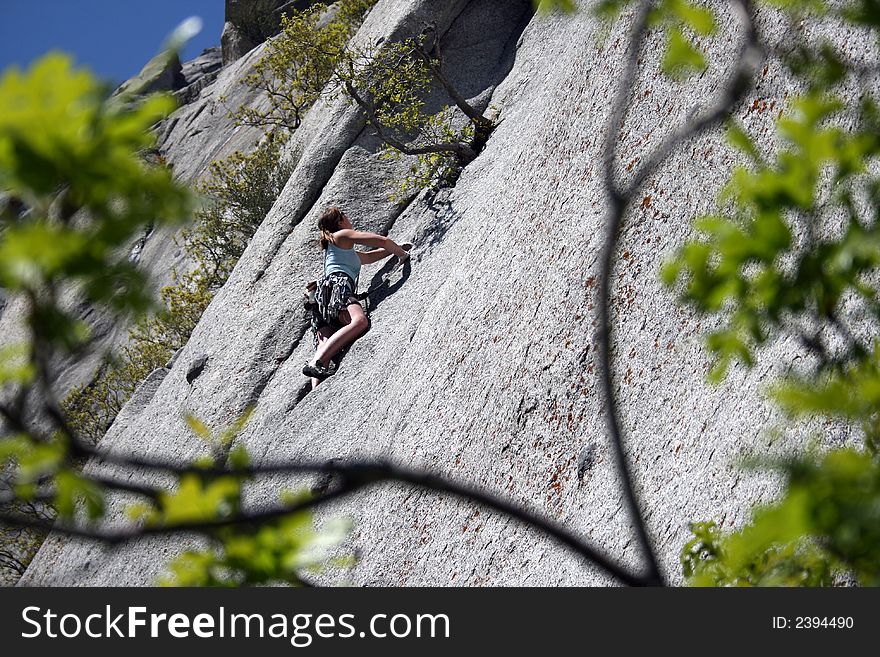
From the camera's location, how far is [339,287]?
966 centimetres

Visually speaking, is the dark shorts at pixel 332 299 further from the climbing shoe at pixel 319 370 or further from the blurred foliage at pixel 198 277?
the blurred foliage at pixel 198 277

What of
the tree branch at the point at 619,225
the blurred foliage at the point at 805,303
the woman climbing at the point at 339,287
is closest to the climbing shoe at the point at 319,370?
the woman climbing at the point at 339,287

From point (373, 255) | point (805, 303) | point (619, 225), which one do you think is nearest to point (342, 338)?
point (373, 255)

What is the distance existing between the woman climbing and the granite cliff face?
258 millimetres

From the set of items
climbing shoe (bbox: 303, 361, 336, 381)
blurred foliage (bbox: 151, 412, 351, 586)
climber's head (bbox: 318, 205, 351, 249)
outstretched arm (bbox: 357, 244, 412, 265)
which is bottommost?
climbing shoe (bbox: 303, 361, 336, 381)

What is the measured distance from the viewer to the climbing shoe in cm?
911

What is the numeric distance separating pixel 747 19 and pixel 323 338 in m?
7.93

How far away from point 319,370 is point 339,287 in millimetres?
1126

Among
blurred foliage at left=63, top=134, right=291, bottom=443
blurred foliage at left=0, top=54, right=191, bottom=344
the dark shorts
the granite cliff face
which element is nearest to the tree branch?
blurred foliage at left=0, top=54, right=191, bottom=344

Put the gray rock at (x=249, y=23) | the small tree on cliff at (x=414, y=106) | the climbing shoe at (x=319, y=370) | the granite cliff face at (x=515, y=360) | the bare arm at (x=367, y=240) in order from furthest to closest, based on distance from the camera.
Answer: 1. the gray rock at (x=249, y=23)
2. the small tree on cliff at (x=414, y=106)
3. the bare arm at (x=367, y=240)
4. the climbing shoe at (x=319, y=370)
5. the granite cliff face at (x=515, y=360)

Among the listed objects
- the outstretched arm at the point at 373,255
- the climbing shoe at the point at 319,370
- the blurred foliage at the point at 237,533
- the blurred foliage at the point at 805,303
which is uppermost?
the blurred foliage at the point at 237,533

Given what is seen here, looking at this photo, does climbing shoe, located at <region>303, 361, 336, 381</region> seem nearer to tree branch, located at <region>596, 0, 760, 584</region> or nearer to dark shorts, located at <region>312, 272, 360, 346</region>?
dark shorts, located at <region>312, 272, 360, 346</region>

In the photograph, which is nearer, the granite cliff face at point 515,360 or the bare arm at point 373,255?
the granite cliff face at point 515,360

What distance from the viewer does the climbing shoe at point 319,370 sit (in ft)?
29.9
